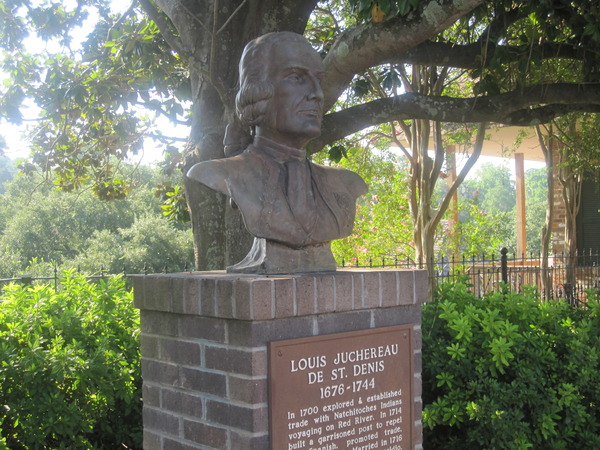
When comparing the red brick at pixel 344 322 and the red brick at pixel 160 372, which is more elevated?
the red brick at pixel 344 322

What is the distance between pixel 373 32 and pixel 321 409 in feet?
10.9

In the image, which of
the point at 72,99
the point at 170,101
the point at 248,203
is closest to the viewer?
the point at 248,203

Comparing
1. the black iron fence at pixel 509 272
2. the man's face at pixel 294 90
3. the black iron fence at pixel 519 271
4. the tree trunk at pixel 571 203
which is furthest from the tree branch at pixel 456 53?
the tree trunk at pixel 571 203

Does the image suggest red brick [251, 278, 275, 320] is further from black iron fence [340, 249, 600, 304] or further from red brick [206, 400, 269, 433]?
black iron fence [340, 249, 600, 304]

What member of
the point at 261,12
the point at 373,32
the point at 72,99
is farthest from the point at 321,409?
the point at 72,99

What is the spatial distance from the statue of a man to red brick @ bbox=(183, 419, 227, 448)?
0.76m

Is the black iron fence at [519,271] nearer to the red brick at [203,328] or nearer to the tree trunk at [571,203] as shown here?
the tree trunk at [571,203]

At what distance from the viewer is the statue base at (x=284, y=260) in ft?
10.4

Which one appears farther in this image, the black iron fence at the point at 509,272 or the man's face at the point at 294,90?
the black iron fence at the point at 509,272

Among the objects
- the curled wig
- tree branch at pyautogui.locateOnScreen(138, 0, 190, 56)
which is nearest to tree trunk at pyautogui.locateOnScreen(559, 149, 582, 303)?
tree branch at pyautogui.locateOnScreen(138, 0, 190, 56)

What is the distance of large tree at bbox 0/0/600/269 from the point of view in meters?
5.34

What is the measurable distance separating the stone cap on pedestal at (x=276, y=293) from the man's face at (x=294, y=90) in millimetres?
756

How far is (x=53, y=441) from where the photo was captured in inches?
167

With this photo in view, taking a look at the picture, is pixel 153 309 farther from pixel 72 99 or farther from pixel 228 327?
pixel 72 99
